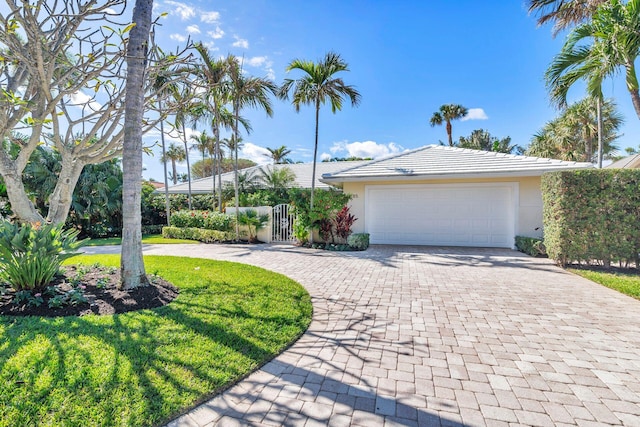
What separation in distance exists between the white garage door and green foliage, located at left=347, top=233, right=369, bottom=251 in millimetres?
1122

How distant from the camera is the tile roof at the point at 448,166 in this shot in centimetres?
961

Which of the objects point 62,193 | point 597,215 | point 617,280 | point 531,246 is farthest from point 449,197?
point 62,193

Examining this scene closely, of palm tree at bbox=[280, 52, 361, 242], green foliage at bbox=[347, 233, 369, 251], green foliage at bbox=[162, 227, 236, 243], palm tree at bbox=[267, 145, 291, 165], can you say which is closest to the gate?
green foliage at bbox=[162, 227, 236, 243]

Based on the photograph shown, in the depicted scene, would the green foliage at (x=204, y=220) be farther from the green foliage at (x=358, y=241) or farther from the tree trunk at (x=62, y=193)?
the tree trunk at (x=62, y=193)

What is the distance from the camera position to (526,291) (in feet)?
17.6

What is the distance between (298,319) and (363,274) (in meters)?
3.13

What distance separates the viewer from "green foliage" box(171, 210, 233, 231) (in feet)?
42.5

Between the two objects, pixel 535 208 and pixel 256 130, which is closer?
pixel 535 208

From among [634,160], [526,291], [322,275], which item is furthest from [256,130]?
[634,160]

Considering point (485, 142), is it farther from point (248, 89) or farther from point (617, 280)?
point (617, 280)

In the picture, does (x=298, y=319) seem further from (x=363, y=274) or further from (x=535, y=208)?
(x=535, y=208)

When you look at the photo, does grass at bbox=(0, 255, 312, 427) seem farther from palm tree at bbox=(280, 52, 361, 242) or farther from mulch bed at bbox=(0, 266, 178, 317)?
palm tree at bbox=(280, 52, 361, 242)

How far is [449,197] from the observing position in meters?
11.0

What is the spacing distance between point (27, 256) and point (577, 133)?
26.8m
